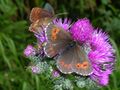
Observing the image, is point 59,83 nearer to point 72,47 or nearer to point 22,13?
point 72,47

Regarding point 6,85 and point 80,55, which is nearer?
point 80,55

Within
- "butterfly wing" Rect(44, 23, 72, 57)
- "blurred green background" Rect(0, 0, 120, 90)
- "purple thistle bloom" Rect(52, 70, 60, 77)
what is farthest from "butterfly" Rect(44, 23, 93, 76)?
"blurred green background" Rect(0, 0, 120, 90)

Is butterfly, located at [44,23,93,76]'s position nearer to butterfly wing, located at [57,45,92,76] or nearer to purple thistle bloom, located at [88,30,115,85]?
butterfly wing, located at [57,45,92,76]

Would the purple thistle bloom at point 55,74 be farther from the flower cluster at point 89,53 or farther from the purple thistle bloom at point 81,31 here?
the purple thistle bloom at point 81,31

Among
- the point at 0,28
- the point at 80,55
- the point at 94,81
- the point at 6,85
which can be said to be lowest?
the point at 6,85

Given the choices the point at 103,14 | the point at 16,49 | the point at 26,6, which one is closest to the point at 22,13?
the point at 26,6

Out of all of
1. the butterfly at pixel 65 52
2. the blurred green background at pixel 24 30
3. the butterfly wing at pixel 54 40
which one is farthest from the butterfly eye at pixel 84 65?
the blurred green background at pixel 24 30

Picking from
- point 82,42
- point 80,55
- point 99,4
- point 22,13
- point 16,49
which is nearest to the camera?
point 80,55
